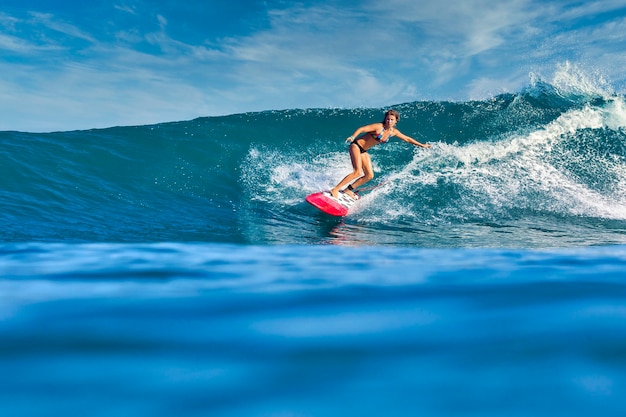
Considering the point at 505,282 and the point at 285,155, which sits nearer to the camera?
the point at 505,282

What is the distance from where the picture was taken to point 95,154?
11156 mm

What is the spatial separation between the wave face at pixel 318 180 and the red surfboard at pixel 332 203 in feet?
0.61

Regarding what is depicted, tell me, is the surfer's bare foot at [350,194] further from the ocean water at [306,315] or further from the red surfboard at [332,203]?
the ocean water at [306,315]

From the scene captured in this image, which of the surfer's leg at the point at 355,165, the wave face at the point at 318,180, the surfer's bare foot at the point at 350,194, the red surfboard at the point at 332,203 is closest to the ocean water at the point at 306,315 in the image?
the wave face at the point at 318,180

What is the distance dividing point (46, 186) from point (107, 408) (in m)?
8.56

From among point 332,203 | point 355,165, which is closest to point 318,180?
point 355,165

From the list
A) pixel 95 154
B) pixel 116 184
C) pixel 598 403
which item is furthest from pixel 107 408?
pixel 95 154

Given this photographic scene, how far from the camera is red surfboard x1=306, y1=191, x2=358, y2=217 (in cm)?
809

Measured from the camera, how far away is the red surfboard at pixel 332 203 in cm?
809

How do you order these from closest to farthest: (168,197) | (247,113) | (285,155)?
(168,197) → (285,155) → (247,113)

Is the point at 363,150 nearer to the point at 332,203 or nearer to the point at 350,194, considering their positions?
the point at 350,194

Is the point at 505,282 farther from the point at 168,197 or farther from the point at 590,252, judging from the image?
the point at 168,197

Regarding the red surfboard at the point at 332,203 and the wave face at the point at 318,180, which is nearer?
the wave face at the point at 318,180

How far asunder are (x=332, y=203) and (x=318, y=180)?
2.95 meters
